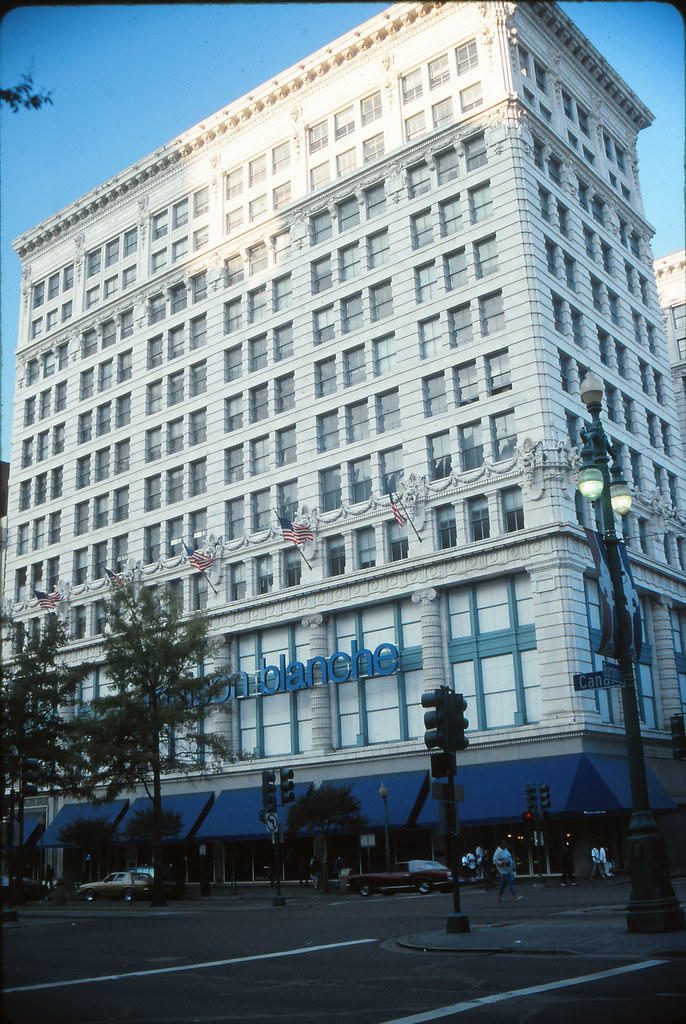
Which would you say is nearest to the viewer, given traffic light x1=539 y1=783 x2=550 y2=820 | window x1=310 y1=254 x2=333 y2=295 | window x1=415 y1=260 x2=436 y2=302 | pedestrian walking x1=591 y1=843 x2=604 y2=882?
traffic light x1=539 y1=783 x2=550 y2=820

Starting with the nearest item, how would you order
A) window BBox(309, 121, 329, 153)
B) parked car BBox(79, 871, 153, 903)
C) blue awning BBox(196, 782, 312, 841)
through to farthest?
parked car BBox(79, 871, 153, 903), blue awning BBox(196, 782, 312, 841), window BBox(309, 121, 329, 153)

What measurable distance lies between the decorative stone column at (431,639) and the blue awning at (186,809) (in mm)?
15293

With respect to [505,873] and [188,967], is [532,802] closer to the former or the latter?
[505,873]

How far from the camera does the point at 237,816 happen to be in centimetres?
5194

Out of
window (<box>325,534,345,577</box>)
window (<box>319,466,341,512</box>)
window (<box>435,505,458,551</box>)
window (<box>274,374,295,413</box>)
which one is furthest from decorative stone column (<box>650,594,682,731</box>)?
window (<box>274,374,295,413</box>)

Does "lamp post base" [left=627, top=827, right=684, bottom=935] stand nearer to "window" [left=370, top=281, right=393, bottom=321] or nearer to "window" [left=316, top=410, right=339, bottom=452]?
"window" [left=316, top=410, right=339, bottom=452]

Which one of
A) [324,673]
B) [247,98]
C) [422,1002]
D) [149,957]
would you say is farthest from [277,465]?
[422,1002]

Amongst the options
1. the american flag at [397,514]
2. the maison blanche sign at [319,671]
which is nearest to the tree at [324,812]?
the maison blanche sign at [319,671]

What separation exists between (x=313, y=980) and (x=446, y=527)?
115 feet

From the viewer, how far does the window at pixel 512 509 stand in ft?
151

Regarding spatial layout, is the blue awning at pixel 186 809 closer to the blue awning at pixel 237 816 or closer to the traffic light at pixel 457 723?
the blue awning at pixel 237 816

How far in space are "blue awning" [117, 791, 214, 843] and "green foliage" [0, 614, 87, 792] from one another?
Answer: 7.01 meters

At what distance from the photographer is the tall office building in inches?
1799

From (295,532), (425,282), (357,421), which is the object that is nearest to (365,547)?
(295,532)
